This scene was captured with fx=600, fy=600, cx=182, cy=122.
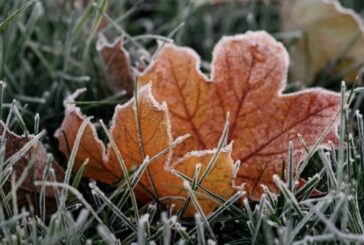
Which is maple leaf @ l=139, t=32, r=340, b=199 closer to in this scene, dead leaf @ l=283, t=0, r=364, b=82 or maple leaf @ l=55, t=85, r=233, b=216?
maple leaf @ l=55, t=85, r=233, b=216

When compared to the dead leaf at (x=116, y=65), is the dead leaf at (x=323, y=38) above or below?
below

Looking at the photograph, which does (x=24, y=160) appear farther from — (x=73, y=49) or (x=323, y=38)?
(x=323, y=38)

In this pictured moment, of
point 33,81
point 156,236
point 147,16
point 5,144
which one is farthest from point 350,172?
point 147,16

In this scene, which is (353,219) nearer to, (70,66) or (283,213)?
(283,213)

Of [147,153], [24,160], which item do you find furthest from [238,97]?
[24,160]

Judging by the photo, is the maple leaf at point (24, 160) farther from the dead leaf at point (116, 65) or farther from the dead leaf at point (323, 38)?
the dead leaf at point (323, 38)

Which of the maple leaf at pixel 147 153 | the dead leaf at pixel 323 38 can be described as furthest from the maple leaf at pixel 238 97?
the dead leaf at pixel 323 38
